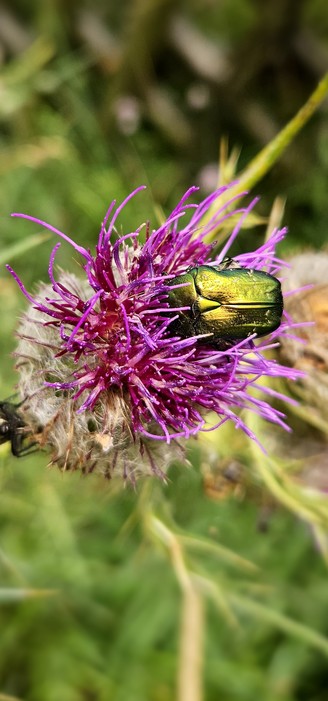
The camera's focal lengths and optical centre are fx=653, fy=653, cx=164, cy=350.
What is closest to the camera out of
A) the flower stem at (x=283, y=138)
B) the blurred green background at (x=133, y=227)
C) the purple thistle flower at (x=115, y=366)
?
the purple thistle flower at (x=115, y=366)

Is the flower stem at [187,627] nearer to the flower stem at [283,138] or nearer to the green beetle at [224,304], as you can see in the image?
the green beetle at [224,304]

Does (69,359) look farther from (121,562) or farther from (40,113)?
(40,113)

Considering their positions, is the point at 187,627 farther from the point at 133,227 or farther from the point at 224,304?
the point at 133,227

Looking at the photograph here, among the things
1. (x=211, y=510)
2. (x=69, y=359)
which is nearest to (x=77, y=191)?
→ (x=211, y=510)

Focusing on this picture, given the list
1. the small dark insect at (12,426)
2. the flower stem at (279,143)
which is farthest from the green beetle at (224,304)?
the small dark insect at (12,426)

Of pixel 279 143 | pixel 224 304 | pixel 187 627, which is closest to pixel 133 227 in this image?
pixel 279 143

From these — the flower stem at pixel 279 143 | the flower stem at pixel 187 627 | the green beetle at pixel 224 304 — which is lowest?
the flower stem at pixel 187 627

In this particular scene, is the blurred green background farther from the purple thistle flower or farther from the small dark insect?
the purple thistle flower
